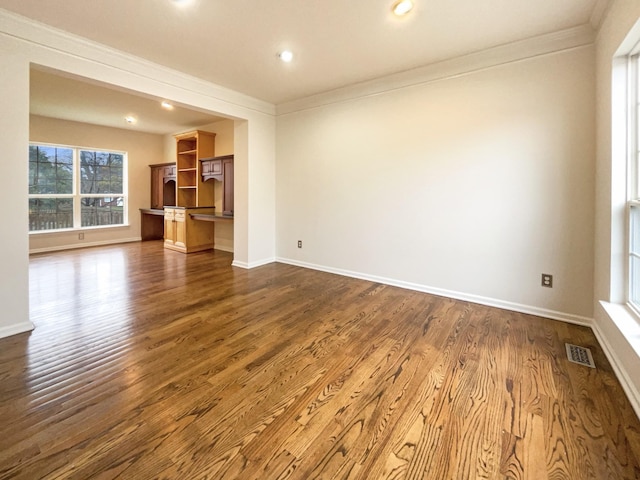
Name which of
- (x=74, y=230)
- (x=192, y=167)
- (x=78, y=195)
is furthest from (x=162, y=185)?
(x=74, y=230)

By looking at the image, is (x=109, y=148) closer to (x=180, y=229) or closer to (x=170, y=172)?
(x=170, y=172)

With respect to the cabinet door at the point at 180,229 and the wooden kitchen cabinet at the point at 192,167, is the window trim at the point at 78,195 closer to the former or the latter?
the wooden kitchen cabinet at the point at 192,167

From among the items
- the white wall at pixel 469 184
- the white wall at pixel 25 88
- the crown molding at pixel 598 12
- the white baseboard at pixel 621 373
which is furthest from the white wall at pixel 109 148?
the white baseboard at pixel 621 373

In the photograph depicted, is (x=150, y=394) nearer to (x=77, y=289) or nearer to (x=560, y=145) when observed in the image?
(x=77, y=289)

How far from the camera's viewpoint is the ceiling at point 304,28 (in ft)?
7.75

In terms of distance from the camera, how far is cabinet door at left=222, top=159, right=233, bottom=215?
18.4 ft

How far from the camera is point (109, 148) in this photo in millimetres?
6641

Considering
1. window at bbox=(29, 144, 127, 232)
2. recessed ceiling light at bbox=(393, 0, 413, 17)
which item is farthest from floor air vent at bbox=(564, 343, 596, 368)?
window at bbox=(29, 144, 127, 232)

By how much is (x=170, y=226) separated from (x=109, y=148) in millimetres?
2332

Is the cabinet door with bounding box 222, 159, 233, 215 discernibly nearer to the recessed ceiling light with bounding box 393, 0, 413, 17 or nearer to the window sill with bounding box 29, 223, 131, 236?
the window sill with bounding box 29, 223, 131, 236

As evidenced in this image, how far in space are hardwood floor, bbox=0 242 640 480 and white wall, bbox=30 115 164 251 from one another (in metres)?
3.77

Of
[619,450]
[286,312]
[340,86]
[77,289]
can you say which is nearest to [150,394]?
[286,312]

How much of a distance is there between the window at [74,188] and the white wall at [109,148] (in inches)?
6.3

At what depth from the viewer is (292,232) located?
16.2ft
